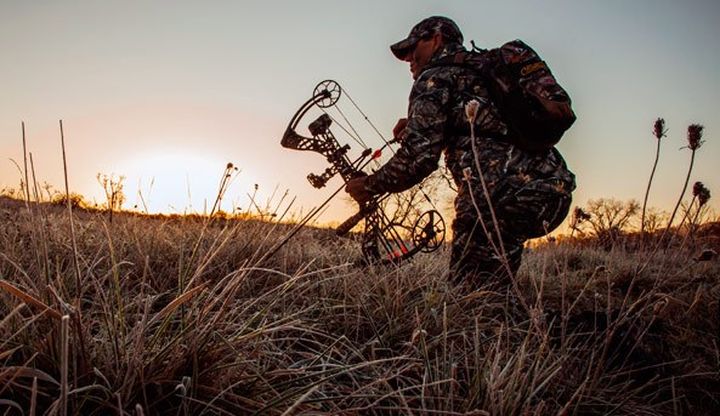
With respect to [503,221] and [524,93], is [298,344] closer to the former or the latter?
[503,221]

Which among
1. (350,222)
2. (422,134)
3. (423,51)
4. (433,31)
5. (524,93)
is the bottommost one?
(350,222)

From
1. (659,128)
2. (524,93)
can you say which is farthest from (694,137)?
(524,93)

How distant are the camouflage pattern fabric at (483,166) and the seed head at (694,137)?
1.53 meters

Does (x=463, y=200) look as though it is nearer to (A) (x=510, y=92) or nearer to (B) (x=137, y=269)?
(A) (x=510, y=92)

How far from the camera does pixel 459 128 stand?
325cm

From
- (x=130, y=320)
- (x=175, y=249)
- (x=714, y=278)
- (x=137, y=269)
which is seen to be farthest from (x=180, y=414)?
(x=714, y=278)

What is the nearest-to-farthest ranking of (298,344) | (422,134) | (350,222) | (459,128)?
(298,344) → (422,134) → (459,128) → (350,222)

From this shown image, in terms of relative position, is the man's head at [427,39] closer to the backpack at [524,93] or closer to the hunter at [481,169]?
the hunter at [481,169]

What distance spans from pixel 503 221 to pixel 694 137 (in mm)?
1669

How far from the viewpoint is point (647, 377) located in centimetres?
216

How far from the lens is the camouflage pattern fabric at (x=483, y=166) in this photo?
312 centimetres

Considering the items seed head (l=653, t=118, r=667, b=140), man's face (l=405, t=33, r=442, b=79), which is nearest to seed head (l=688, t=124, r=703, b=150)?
seed head (l=653, t=118, r=667, b=140)

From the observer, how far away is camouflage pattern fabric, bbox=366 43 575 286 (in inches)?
123

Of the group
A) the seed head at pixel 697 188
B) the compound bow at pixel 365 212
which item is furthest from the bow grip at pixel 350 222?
the seed head at pixel 697 188
